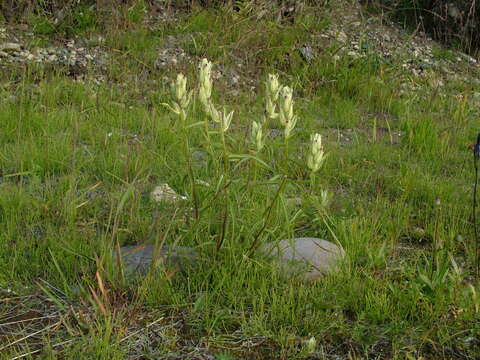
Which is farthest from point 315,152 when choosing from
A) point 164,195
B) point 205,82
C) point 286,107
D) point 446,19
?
point 446,19

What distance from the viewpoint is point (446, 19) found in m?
5.67

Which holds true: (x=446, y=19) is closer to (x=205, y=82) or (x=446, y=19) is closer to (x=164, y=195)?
(x=164, y=195)

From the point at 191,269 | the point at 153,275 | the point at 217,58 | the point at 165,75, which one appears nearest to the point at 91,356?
the point at 153,275

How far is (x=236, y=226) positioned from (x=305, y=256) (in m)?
0.28

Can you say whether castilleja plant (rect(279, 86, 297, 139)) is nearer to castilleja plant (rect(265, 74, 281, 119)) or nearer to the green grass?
castilleja plant (rect(265, 74, 281, 119))

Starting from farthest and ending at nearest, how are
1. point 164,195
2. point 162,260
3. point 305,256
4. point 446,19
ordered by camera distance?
point 446,19 → point 164,195 → point 305,256 → point 162,260

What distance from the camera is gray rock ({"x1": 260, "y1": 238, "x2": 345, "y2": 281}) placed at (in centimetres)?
219

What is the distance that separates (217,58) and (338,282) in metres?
3.04

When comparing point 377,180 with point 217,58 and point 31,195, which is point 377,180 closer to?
point 31,195

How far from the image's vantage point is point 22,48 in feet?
15.6

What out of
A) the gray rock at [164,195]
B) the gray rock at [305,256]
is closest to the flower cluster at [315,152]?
the gray rock at [305,256]

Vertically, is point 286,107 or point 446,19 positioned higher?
point 286,107

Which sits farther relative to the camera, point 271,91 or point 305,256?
point 305,256

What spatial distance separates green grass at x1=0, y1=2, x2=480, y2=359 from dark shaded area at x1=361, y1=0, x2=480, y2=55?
5.37ft
